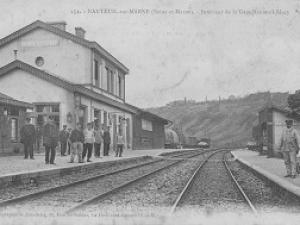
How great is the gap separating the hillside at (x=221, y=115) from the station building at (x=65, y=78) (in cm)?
7233

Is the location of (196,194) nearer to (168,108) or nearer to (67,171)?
(67,171)

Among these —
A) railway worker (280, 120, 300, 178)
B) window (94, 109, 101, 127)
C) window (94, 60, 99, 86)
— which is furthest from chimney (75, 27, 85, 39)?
railway worker (280, 120, 300, 178)

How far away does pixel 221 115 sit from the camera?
4843 inches

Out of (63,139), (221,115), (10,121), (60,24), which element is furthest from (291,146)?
(221,115)

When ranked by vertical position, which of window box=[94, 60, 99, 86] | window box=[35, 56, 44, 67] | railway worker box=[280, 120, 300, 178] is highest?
window box=[35, 56, 44, 67]

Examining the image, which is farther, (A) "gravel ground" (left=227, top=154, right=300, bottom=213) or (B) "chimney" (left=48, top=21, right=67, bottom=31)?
(B) "chimney" (left=48, top=21, right=67, bottom=31)

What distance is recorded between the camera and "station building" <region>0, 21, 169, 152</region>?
24.0 meters

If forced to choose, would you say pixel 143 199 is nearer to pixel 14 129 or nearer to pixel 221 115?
pixel 14 129

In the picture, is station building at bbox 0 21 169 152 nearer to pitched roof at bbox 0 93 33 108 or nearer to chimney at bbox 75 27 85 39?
chimney at bbox 75 27 85 39

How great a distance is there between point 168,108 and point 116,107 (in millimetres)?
111216

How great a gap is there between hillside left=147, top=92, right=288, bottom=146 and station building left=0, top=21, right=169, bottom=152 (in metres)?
72.3

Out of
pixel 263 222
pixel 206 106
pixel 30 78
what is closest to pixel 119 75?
pixel 30 78

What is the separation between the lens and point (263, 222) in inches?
231

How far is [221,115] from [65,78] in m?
97.9
